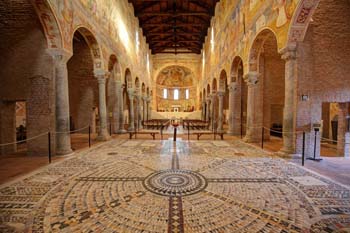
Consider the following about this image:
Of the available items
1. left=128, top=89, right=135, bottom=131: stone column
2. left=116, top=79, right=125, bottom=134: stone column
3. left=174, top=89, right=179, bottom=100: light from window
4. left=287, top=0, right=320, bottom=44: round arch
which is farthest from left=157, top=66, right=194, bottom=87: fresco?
left=287, top=0, right=320, bottom=44: round arch

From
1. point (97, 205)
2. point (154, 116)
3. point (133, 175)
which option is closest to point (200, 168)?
point (133, 175)

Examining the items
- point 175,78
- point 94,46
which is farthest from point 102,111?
point 175,78

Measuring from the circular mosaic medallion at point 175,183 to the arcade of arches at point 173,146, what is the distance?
51 millimetres

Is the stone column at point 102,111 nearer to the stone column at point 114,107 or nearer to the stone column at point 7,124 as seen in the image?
the stone column at point 114,107

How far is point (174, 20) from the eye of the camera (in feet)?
75.6

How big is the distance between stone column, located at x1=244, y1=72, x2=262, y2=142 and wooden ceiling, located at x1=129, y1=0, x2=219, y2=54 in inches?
533

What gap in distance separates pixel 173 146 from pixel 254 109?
18.7ft

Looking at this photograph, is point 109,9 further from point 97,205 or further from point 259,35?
point 97,205

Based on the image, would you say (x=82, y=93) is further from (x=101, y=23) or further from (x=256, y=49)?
(x=256, y=49)

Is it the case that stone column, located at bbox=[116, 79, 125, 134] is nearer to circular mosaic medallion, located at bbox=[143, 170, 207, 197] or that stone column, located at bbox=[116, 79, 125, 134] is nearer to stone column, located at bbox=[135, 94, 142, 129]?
stone column, located at bbox=[135, 94, 142, 129]

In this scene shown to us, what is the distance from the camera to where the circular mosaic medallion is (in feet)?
13.2

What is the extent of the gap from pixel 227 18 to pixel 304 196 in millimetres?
15023

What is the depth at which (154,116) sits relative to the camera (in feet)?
109

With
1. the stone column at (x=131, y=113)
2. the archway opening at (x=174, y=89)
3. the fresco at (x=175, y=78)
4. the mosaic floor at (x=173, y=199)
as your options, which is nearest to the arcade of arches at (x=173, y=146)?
the mosaic floor at (x=173, y=199)
